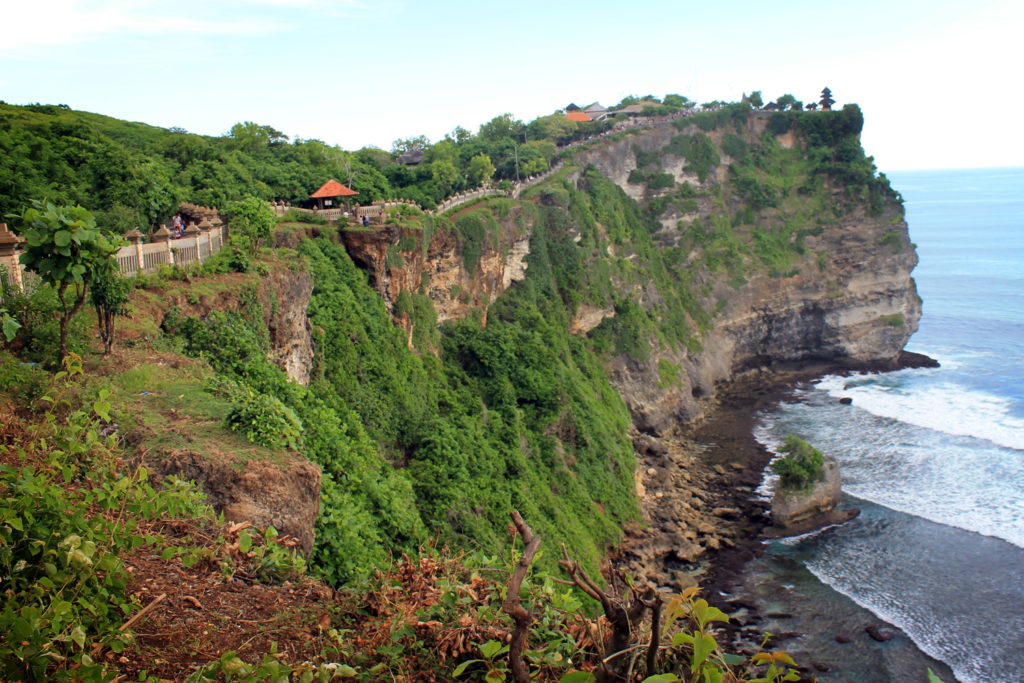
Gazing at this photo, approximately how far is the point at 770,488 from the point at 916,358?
32432mm

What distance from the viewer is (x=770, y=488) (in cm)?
3834

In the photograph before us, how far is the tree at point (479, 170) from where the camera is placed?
5466cm

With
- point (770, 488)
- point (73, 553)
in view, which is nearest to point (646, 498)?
point (770, 488)

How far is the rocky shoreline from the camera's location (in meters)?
25.7

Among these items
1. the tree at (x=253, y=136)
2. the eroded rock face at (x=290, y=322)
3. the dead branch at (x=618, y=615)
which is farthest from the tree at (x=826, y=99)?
the dead branch at (x=618, y=615)

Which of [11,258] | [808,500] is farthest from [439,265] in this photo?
[11,258]

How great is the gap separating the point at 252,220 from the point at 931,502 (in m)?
34.3

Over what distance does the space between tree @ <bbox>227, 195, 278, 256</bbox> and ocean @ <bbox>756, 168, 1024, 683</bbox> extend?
24090 mm

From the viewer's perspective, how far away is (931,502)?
119 ft

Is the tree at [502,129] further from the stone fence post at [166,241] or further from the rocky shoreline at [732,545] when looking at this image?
the stone fence post at [166,241]

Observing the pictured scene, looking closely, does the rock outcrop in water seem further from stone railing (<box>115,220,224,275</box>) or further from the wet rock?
stone railing (<box>115,220,224,275</box>)

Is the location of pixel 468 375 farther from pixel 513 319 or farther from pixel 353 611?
pixel 353 611

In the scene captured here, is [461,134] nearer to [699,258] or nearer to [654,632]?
[699,258]

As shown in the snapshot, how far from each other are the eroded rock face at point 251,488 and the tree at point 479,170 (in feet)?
148
